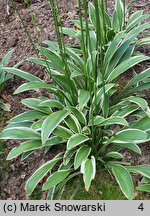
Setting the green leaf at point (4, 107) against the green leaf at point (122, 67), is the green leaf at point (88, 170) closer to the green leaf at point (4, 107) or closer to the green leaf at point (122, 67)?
the green leaf at point (122, 67)

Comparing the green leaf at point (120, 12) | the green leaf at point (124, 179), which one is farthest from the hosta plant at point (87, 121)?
Result: the green leaf at point (120, 12)

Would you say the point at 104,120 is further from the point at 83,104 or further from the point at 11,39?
the point at 11,39

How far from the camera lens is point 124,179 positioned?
2492 mm

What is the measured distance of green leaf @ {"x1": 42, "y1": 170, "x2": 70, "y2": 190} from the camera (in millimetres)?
2508

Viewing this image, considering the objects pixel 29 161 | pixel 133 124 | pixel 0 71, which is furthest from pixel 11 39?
pixel 133 124

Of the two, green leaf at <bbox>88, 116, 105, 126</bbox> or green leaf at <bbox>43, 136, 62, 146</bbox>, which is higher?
green leaf at <bbox>88, 116, 105, 126</bbox>

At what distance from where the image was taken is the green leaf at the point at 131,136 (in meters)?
2.50

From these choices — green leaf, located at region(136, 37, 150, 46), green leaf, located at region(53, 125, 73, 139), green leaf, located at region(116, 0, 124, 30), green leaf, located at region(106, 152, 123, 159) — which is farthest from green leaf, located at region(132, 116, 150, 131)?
green leaf, located at region(116, 0, 124, 30)

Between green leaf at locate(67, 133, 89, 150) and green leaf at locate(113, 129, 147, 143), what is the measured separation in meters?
0.21

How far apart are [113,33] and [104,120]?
99cm

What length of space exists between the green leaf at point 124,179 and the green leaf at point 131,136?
0.59 ft

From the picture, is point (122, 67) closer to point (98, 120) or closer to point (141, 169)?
point (98, 120)

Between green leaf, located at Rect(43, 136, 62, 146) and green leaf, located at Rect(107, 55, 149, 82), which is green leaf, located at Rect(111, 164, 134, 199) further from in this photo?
green leaf, located at Rect(107, 55, 149, 82)

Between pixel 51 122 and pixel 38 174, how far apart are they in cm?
36
